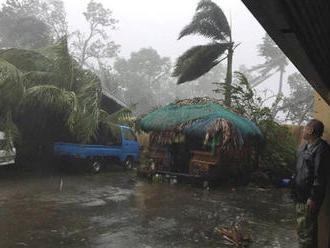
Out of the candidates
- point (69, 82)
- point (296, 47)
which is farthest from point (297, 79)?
point (296, 47)

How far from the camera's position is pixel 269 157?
13656mm

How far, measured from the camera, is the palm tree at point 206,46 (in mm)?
15688

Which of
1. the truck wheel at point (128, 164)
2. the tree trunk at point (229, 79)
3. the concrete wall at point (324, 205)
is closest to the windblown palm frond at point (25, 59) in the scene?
the truck wheel at point (128, 164)

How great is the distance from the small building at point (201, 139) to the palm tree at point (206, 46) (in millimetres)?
3464

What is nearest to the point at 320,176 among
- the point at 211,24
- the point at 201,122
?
the point at 201,122

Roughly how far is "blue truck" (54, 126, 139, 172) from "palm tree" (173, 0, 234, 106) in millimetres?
4152

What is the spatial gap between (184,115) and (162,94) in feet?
147

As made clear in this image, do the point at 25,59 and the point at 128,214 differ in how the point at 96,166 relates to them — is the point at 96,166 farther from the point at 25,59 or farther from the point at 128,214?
the point at 128,214

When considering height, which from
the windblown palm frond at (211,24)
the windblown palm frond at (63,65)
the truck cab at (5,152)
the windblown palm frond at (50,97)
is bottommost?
the truck cab at (5,152)

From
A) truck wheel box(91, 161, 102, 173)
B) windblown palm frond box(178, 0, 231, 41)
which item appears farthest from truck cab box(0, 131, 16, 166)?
windblown palm frond box(178, 0, 231, 41)

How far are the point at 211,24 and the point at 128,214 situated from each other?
1200cm

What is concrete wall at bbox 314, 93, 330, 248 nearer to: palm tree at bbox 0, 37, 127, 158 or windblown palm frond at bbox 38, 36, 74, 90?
palm tree at bbox 0, 37, 127, 158

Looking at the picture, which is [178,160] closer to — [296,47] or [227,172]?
[227,172]

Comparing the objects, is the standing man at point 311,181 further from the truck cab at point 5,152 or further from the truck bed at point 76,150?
the truck bed at point 76,150
